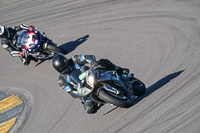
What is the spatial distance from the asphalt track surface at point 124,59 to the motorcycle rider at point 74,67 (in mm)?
588

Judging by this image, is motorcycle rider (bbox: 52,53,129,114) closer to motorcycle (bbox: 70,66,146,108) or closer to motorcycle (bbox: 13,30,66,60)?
motorcycle (bbox: 70,66,146,108)

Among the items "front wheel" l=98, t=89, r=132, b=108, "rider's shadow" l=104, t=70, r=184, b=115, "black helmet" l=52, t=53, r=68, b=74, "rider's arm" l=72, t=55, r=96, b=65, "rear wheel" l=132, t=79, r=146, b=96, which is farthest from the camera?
"rider's shadow" l=104, t=70, r=184, b=115

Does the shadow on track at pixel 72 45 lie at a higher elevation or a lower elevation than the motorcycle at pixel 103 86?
lower

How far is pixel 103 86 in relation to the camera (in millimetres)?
7301

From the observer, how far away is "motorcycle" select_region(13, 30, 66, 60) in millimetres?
11883

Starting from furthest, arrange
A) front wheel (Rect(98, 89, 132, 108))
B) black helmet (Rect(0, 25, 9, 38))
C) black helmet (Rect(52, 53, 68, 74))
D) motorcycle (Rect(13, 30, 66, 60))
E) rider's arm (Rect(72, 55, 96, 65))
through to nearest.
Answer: black helmet (Rect(0, 25, 9, 38)), motorcycle (Rect(13, 30, 66, 60)), rider's arm (Rect(72, 55, 96, 65)), black helmet (Rect(52, 53, 68, 74)), front wheel (Rect(98, 89, 132, 108))

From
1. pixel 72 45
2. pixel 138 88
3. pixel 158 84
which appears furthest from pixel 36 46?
pixel 158 84

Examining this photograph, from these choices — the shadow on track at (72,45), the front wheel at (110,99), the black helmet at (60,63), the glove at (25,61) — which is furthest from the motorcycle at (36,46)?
the front wheel at (110,99)

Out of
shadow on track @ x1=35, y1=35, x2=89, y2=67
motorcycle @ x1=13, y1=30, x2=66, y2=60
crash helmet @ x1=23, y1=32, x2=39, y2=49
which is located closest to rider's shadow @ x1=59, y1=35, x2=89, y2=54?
shadow on track @ x1=35, y1=35, x2=89, y2=67

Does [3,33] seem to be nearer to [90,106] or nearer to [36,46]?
[36,46]

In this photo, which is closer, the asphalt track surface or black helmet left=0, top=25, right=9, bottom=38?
the asphalt track surface

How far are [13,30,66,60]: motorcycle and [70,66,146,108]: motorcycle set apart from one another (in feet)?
14.5

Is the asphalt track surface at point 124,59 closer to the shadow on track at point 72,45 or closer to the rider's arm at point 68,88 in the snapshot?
the shadow on track at point 72,45

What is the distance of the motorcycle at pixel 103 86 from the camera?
23.4 feet
